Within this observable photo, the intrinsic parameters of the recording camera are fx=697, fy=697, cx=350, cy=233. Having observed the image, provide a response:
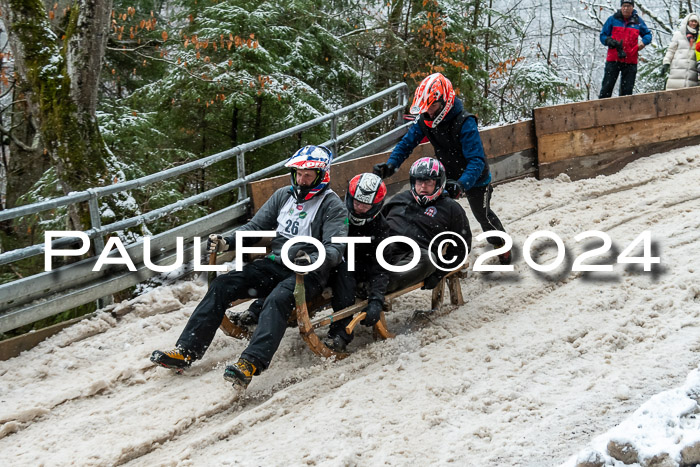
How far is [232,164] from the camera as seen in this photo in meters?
12.0

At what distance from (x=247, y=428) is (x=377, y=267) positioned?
6.06 feet

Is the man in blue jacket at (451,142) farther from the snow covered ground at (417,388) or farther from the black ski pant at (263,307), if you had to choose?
the black ski pant at (263,307)

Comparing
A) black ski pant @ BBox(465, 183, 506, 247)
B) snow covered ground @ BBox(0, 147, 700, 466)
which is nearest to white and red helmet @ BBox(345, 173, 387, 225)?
snow covered ground @ BBox(0, 147, 700, 466)

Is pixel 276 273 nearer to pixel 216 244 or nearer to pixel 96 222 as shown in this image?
pixel 216 244

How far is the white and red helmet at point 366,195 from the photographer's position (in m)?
5.89

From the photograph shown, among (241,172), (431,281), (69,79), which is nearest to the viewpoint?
(431,281)

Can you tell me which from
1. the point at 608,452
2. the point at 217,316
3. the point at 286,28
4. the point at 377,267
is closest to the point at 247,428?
the point at 217,316

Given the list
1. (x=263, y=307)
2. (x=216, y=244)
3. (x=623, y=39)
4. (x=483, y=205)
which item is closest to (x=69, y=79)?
(x=216, y=244)

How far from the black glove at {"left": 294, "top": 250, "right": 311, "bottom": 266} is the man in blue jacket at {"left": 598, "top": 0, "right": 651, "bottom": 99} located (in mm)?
8484

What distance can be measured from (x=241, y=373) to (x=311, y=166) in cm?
182

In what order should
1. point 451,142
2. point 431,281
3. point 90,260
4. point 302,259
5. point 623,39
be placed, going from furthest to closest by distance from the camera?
point 623,39
point 451,142
point 90,260
point 431,281
point 302,259

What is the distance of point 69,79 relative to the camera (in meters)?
7.93

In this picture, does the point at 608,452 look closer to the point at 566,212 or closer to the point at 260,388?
the point at 260,388

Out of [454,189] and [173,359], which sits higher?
[454,189]
